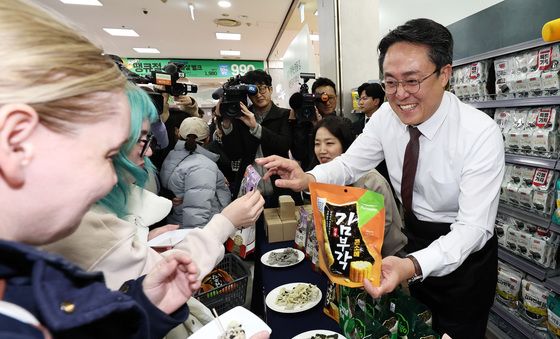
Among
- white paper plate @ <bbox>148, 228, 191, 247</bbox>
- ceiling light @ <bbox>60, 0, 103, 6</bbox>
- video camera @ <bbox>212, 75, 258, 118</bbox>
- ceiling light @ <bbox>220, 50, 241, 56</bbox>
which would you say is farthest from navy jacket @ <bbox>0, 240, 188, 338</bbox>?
ceiling light @ <bbox>220, 50, 241, 56</bbox>

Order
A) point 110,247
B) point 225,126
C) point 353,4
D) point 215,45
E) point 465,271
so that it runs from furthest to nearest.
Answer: point 215,45, point 353,4, point 225,126, point 465,271, point 110,247

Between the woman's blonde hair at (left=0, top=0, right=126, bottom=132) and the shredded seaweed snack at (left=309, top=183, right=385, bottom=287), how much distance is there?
31.6 inches

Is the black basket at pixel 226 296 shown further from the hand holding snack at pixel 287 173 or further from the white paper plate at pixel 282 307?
the hand holding snack at pixel 287 173

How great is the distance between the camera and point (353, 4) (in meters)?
3.20

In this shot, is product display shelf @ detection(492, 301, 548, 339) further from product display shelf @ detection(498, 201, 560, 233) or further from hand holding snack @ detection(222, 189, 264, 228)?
hand holding snack @ detection(222, 189, 264, 228)

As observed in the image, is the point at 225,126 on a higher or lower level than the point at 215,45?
lower

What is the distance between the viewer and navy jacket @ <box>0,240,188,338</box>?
0.36 m

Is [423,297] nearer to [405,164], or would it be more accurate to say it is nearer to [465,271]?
[465,271]

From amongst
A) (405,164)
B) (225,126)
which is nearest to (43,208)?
(405,164)

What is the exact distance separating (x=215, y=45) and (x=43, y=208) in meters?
10.4

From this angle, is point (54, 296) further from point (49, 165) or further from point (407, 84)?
point (407, 84)

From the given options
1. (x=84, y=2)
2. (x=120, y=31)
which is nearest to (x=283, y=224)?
(x=84, y=2)

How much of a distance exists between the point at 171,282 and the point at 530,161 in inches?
88.2

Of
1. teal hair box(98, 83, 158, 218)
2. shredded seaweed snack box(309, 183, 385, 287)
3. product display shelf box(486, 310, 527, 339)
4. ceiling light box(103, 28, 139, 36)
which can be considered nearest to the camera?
shredded seaweed snack box(309, 183, 385, 287)
